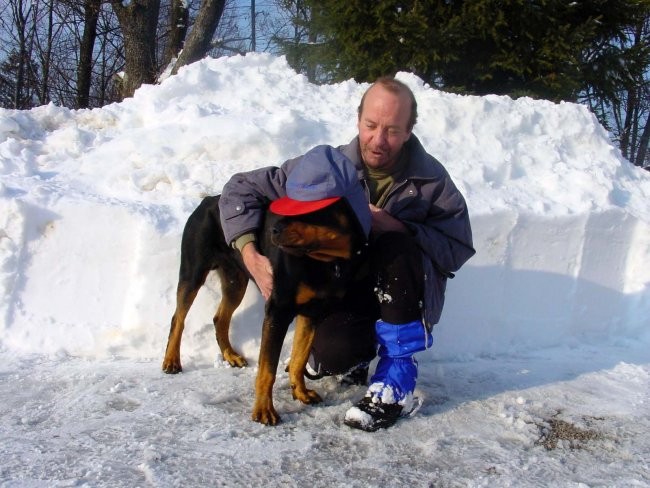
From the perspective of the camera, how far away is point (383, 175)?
10.2 ft

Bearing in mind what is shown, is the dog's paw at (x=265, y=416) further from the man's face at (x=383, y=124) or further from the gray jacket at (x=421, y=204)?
the man's face at (x=383, y=124)

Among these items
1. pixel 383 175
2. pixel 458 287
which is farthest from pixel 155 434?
pixel 458 287

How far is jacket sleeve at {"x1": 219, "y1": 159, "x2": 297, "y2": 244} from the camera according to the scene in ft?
9.46

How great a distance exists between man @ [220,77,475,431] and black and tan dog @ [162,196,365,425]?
4.5 inches

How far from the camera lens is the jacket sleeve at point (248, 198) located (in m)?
2.88

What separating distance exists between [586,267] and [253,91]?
324 cm

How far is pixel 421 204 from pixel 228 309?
1.26 meters

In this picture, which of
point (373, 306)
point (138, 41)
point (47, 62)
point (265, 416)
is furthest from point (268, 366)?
point (47, 62)

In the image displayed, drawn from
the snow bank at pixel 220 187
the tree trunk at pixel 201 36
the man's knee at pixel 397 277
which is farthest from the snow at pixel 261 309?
the tree trunk at pixel 201 36

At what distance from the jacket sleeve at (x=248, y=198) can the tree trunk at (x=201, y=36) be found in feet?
18.6

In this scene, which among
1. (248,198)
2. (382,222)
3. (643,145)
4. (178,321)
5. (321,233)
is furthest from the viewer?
(643,145)

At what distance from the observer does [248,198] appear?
2949mm

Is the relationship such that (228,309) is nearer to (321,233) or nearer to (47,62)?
(321,233)

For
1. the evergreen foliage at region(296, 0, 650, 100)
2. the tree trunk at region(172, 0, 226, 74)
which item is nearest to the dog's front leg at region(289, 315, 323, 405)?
the evergreen foliage at region(296, 0, 650, 100)
